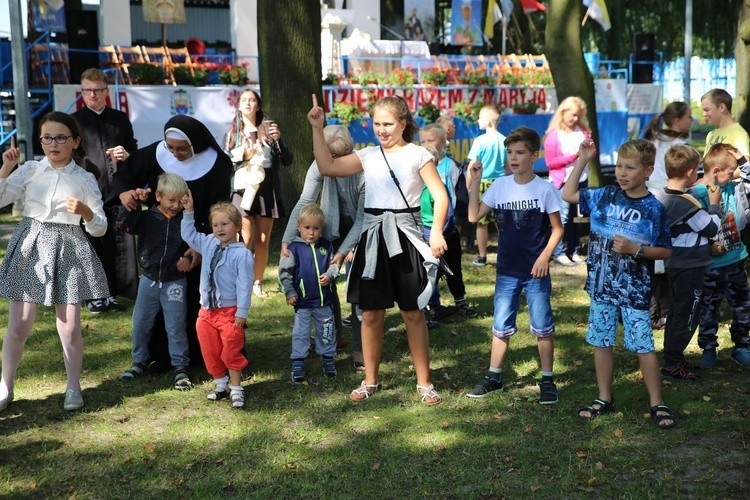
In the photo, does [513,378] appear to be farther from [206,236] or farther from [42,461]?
[42,461]

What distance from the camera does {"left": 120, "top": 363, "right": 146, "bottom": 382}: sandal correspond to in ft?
20.7

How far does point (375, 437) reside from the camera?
5.21m

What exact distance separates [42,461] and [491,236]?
856 centimetres

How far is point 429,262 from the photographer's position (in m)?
5.49

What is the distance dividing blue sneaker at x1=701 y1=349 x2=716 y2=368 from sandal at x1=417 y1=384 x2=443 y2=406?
2.06 metres

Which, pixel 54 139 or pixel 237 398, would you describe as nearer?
pixel 54 139

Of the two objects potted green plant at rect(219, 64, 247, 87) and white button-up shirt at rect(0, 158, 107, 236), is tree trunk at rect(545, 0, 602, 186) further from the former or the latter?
potted green plant at rect(219, 64, 247, 87)

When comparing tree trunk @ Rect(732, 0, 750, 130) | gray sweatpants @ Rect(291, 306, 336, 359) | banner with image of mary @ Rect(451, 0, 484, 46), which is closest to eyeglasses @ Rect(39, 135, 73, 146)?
gray sweatpants @ Rect(291, 306, 336, 359)

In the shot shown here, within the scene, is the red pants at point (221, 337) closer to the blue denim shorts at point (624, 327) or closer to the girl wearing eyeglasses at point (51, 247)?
the girl wearing eyeglasses at point (51, 247)

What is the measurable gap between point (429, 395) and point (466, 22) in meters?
26.6

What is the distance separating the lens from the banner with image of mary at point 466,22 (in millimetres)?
30483

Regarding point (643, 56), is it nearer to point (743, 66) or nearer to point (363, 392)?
point (743, 66)

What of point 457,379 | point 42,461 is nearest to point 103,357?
point 42,461

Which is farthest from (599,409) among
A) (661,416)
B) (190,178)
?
(190,178)
